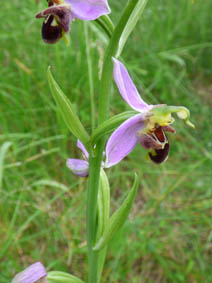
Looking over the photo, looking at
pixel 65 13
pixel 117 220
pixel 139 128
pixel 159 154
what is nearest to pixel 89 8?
pixel 65 13

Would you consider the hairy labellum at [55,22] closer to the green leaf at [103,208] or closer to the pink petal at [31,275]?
the green leaf at [103,208]

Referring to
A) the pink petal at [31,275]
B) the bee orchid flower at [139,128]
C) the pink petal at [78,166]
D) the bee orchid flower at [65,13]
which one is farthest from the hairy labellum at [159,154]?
the pink petal at [31,275]

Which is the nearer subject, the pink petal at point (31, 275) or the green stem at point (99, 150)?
the green stem at point (99, 150)

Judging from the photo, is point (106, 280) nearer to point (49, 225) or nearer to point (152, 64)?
point (49, 225)

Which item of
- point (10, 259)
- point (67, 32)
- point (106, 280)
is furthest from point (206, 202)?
point (67, 32)

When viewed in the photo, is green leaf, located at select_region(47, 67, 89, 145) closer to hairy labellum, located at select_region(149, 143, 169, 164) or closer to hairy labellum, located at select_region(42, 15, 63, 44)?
hairy labellum, located at select_region(42, 15, 63, 44)
